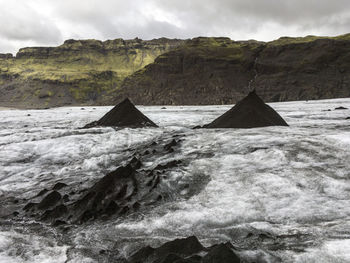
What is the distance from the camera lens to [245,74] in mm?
69250

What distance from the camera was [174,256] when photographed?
9.97ft

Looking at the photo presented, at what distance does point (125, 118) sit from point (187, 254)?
1282 centimetres

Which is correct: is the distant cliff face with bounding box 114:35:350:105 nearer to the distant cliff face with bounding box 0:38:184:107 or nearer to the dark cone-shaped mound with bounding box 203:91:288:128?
the distant cliff face with bounding box 0:38:184:107

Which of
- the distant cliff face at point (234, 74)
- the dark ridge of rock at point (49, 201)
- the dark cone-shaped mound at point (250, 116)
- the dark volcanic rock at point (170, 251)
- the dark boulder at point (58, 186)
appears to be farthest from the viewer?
the distant cliff face at point (234, 74)

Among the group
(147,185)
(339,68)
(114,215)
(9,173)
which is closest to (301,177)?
(147,185)

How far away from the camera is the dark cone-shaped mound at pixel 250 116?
1232 cm

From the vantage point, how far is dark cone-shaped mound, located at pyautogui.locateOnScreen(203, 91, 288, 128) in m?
12.3

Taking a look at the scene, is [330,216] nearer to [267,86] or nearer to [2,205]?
[2,205]

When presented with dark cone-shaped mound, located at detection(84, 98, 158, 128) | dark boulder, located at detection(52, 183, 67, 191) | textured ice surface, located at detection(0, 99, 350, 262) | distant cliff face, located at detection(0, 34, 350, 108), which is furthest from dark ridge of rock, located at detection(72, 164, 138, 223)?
distant cliff face, located at detection(0, 34, 350, 108)

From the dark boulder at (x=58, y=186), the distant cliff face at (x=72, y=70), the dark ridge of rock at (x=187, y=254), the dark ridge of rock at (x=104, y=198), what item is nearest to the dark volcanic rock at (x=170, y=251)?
the dark ridge of rock at (x=187, y=254)

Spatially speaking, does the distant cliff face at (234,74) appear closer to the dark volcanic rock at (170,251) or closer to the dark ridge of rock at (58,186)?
the dark ridge of rock at (58,186)

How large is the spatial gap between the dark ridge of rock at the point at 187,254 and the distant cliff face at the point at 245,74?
194ft

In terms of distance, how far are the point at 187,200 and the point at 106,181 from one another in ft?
5.64

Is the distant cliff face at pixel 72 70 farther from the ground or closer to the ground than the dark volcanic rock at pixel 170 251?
farther from the ground
